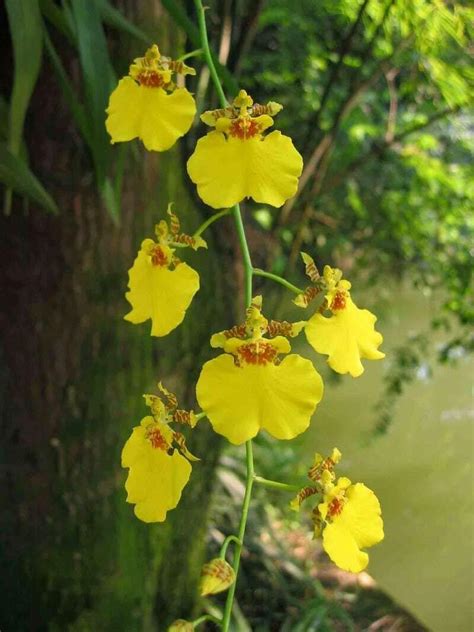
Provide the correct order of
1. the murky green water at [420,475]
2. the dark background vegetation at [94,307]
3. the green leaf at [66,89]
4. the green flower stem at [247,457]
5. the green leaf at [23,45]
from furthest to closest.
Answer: the murky green water at [420,475]
the dark background vegetation at [94,307]
the green leaf at [66,89]
the green leaf at [23,45]
the green flower stem at [247,457]

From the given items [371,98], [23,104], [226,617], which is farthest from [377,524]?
[371,98]

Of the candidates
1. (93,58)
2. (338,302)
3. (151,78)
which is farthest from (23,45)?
(338,302)

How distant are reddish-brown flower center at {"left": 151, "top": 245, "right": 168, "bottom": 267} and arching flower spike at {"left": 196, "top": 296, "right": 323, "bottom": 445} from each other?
3.2 inches

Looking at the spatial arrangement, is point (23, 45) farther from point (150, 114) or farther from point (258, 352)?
point (258, 352)

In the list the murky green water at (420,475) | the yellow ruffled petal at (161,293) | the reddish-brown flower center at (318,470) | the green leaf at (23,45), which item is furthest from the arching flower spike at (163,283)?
the murky green water at (420,475)

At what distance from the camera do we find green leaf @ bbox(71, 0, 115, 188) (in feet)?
1.98

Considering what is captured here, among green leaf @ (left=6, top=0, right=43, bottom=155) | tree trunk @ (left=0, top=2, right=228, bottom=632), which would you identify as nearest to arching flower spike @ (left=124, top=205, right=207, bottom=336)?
green leaf @ (left=6, top=0, right=43, bottom=155)

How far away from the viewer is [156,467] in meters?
0.36

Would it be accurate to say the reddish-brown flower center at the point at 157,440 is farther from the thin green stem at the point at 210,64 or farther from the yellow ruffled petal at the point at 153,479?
the thin green stem at the point at 210,64

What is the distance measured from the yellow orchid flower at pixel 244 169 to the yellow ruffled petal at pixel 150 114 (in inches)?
1.4

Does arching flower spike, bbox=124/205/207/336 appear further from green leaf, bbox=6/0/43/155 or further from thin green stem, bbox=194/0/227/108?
green leaf, bbox=6/0/43/155

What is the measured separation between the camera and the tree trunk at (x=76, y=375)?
2.94ft

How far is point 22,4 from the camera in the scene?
1.87 ft

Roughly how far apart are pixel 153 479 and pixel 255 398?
0.06 m
